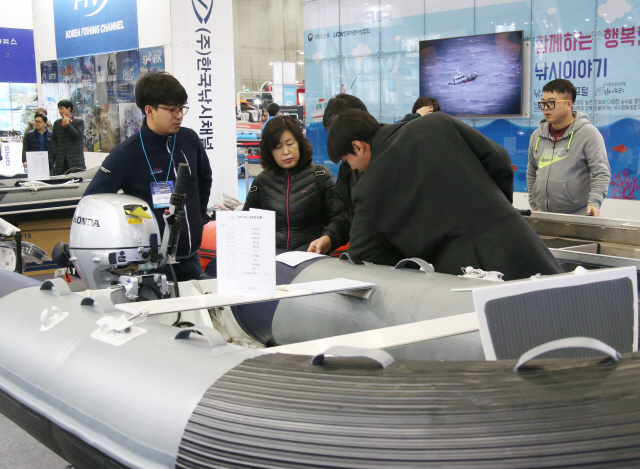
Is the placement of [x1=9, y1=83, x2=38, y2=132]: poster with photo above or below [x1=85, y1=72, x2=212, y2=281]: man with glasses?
above

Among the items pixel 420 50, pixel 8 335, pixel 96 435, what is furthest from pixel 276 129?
pixel 420 50

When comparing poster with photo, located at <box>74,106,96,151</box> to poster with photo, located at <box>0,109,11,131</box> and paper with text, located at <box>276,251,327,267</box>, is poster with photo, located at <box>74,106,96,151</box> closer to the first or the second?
poster with photo, located at <box>0,109,11,131</box>

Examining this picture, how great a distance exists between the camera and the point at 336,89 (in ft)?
25.1

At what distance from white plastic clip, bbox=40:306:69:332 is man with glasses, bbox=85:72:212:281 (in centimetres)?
92

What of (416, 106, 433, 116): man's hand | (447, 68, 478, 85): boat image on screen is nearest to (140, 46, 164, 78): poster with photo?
(447, 68, 478, 85): boat image on screen

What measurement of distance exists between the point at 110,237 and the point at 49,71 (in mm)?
6665

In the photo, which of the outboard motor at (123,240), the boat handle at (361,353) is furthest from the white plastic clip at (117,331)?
the outboard motor at (123,240)

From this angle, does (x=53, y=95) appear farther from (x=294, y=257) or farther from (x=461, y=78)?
(x=294, y=257)

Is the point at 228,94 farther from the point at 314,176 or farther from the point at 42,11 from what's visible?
the point at 314,176

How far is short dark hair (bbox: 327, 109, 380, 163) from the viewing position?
2.10 meters

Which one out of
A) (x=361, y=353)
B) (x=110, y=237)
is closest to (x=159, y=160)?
(x=110, y=237)

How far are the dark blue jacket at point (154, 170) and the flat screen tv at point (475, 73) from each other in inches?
160

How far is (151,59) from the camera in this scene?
6113 mm

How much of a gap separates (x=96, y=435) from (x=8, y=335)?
0.49m
